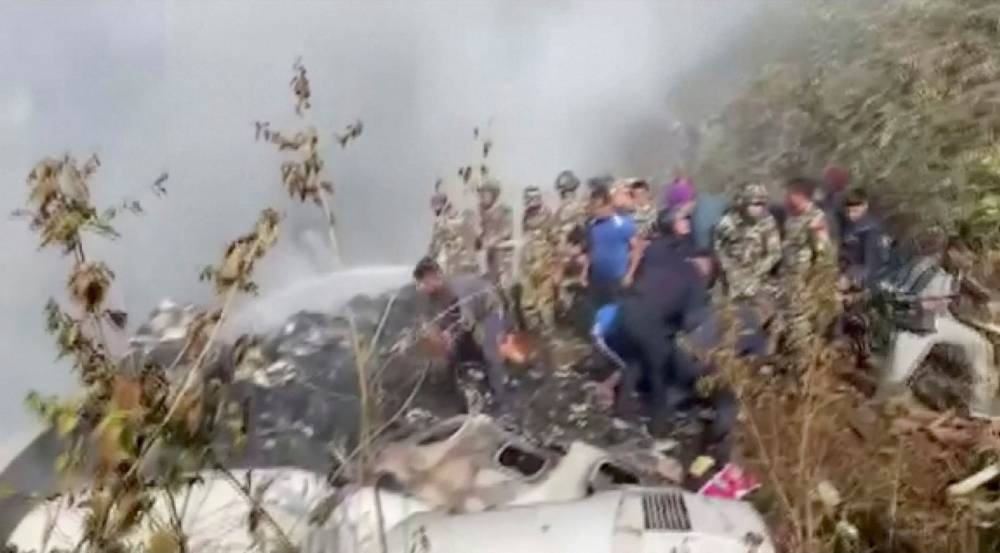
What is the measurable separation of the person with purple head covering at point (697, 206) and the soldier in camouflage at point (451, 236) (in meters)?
0.17

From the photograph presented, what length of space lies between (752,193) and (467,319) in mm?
274

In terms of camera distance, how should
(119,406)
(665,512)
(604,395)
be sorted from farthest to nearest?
1. (604,395)
2. (665,512)
3. (119,406)

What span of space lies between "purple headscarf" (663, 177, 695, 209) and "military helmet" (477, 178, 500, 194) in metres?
0.15

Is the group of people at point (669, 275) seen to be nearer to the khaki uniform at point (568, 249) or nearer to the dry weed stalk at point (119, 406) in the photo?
the khaki uniform at point (568, 249)

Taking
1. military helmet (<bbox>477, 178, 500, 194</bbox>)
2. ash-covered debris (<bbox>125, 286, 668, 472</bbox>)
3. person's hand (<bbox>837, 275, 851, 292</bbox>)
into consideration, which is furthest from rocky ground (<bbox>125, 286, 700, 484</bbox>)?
person's hand (<bbox>837, 275, 851, 292</bbox>)

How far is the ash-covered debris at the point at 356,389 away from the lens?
→ 1.17 meters

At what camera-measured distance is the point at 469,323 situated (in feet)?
3.96

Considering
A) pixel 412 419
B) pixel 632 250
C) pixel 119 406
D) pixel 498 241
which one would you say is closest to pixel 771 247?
pixel 632 250

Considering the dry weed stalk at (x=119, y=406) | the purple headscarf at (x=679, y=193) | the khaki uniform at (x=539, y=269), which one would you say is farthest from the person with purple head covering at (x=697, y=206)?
the dry weed stalk at (x=119, y=406)

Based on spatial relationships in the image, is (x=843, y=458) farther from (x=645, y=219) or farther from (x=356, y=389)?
(x=356, y=389)

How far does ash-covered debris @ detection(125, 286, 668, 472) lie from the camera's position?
117 cm

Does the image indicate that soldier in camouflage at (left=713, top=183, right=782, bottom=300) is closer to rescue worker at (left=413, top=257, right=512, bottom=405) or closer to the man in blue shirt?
the man in blue shirt

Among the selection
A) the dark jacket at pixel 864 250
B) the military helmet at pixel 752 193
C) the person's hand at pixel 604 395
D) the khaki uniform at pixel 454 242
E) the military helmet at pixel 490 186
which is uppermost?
the military helmet at pixel 490 186

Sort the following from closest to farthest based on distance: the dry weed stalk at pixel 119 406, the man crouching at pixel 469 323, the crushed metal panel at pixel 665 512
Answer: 1. the dry weed stalk at pixel 119 406
2. the crushed metal panel at pixel 665 512
3. the man crouching at pixel 469 323
